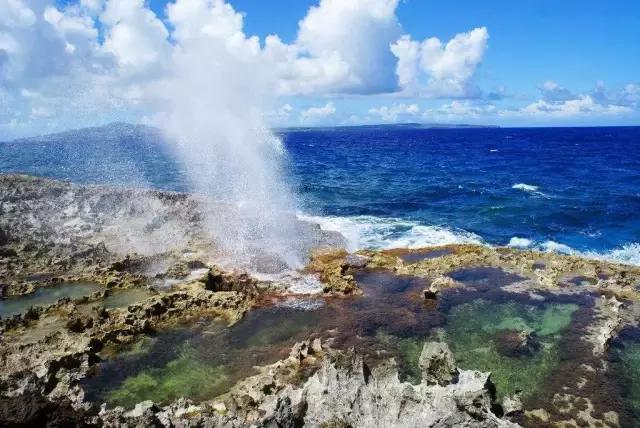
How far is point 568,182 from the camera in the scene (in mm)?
80875

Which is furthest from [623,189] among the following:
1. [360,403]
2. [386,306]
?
[360,403]

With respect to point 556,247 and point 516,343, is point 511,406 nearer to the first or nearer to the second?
point 516,343

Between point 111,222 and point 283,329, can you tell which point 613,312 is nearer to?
point 283,329

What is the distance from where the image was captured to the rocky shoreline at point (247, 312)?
583 inches

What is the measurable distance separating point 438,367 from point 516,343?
848 cm

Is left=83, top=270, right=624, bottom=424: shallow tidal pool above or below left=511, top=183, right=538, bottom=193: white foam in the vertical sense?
above

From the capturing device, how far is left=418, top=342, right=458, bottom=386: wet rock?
16984 millimetres

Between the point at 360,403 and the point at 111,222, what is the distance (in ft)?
118

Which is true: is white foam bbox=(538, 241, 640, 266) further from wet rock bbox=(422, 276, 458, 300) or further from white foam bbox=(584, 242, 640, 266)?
wet rock bbox=(422, 276, 458, 300)

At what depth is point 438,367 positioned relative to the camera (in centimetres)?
1733

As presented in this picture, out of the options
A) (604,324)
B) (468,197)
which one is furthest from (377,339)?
(468,197)

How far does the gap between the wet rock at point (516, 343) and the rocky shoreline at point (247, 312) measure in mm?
90

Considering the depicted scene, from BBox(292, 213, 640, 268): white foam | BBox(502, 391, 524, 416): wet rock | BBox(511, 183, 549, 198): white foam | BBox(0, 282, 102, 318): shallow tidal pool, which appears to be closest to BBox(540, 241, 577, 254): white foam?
BBox(292, 213, 640, 268): white foam

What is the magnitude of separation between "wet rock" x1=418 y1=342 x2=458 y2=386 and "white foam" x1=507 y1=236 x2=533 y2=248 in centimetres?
3015
